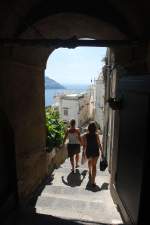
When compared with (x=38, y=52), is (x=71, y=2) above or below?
above

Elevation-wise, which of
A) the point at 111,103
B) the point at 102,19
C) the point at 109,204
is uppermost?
the point at 102,19

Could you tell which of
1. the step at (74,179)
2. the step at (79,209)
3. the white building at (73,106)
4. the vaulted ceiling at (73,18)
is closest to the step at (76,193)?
the step at (79,209)

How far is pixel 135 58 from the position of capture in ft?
17.1

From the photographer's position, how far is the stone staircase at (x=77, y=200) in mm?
5285

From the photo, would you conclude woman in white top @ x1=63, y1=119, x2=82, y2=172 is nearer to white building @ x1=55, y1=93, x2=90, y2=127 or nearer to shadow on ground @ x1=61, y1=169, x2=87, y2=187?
shadow on ground @ x1=61, y1=169, x2=87, y2=187

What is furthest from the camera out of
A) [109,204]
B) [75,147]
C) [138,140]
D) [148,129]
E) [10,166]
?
[75,147]

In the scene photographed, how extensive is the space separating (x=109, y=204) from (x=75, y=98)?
23.1 m

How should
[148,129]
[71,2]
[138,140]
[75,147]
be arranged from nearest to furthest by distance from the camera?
[148,129] → [138,140] → [71,2] → [75,147]

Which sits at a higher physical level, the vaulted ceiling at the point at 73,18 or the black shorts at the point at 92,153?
the vaulted ceiling at the point at 73,18

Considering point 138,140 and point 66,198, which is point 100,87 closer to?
point 66,198

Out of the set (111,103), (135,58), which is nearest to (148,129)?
(111,103)

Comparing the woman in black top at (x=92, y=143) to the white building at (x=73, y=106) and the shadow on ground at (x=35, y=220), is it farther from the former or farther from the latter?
the white building at (x=73, y=106)

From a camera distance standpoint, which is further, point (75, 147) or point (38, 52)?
point (75, 147)

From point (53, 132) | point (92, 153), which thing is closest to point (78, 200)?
point (92, 153)
